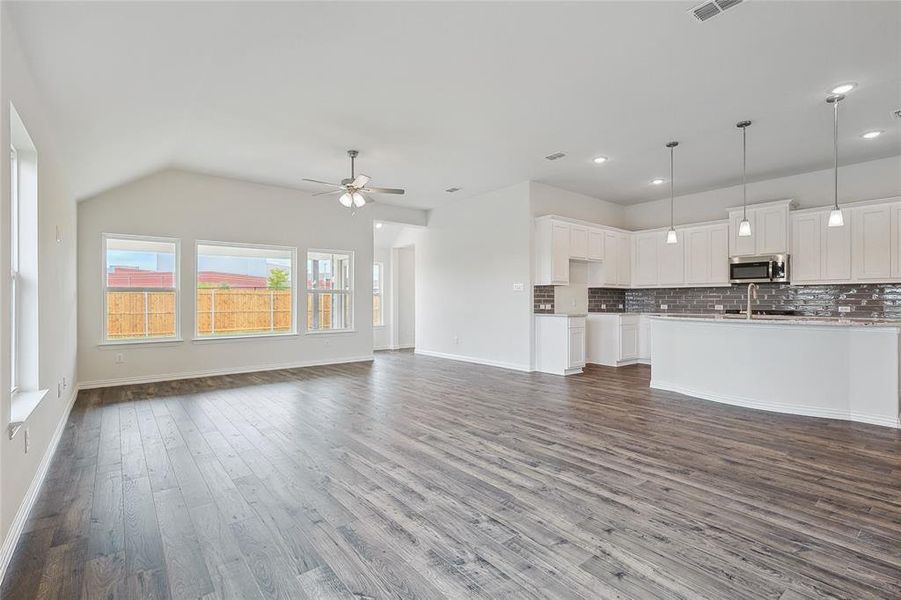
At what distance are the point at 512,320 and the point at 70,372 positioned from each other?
19.4ft

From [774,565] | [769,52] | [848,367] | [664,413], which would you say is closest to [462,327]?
[664,413]

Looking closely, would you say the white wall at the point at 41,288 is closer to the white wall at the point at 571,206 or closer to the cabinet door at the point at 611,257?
the white wall at the point at 571,206

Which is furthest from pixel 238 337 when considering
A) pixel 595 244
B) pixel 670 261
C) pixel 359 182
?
pixel 670 261

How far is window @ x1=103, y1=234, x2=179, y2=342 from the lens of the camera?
6039mm

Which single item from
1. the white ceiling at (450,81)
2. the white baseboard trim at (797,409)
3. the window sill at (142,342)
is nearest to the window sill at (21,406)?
the white ceiling at (450,81)

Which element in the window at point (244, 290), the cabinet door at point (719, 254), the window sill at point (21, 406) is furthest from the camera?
the cabinet door at point (719, 254)

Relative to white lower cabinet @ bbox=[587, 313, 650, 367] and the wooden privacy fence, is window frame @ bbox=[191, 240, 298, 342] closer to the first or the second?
the wooden privacy fence

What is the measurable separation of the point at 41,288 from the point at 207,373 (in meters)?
3.89

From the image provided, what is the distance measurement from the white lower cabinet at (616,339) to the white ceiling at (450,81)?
2913mm

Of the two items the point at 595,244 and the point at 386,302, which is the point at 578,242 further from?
the point at 386,302

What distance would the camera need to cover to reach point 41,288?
3.11 metres

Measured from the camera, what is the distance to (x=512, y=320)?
24.8 feet

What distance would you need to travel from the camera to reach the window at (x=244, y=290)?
6.81 metres

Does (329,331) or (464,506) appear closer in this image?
(464,506)
